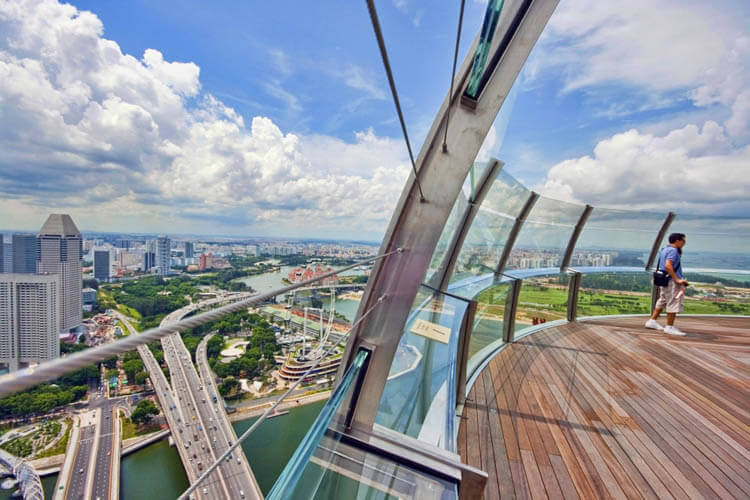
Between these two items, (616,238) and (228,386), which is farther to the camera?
(616,238)

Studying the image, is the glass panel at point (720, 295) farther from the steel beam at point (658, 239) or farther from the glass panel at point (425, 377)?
the glass panel at point (425, 377)

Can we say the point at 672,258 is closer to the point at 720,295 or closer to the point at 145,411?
the point at 720,295

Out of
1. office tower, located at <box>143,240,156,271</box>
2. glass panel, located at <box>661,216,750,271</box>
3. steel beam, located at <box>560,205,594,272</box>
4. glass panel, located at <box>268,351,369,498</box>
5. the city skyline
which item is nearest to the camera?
glass panel, located at <box>268,351,369,498</box>

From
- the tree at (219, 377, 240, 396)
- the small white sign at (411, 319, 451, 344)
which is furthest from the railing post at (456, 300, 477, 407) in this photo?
the tree at (219, 377, 240, 396)

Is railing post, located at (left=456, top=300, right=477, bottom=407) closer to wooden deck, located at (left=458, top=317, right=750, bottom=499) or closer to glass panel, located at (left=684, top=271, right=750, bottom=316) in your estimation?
wooden deck, located at (left=458, top=317, right=750, bottom=499)

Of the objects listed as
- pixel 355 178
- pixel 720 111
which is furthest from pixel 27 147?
pixel 720 111

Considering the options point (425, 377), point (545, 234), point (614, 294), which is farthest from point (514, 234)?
point (425, 377)
